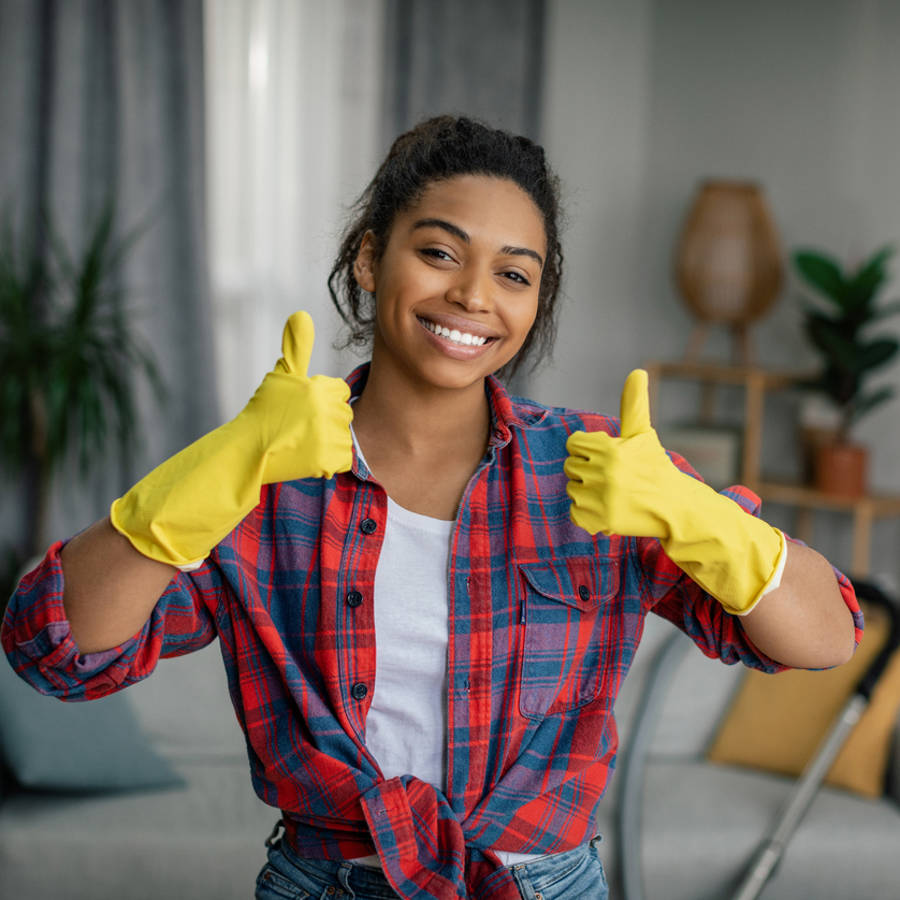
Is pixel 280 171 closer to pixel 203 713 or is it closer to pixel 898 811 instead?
pixel 203 713

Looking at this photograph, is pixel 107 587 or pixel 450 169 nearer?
pixel 107 587

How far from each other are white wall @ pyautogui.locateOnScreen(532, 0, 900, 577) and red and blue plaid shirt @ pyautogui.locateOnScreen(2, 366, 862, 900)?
2822 mm

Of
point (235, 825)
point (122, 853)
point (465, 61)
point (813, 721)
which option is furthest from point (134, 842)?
point (465, 61)

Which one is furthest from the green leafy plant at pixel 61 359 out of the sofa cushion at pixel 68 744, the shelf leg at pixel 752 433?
the shelf leg at pixel 752 433

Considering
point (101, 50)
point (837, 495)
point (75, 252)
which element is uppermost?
point (101, 50)

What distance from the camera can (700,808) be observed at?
2176 mm

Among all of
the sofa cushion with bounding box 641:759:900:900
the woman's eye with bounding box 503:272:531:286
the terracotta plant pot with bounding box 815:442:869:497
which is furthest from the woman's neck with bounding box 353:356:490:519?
the terracotta plant pot with bounding box 815:442:869:497

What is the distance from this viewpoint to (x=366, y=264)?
116 cm

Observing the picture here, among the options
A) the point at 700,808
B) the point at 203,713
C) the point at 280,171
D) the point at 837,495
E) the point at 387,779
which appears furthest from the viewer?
the point at 280,171

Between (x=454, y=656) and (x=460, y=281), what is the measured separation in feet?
1.12

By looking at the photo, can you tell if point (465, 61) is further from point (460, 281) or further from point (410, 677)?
point (410, 677)

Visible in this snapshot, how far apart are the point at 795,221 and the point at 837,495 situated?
1.00 m

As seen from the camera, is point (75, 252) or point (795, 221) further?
point (795, 221)

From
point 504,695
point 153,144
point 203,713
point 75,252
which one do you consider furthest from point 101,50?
point 504,695
